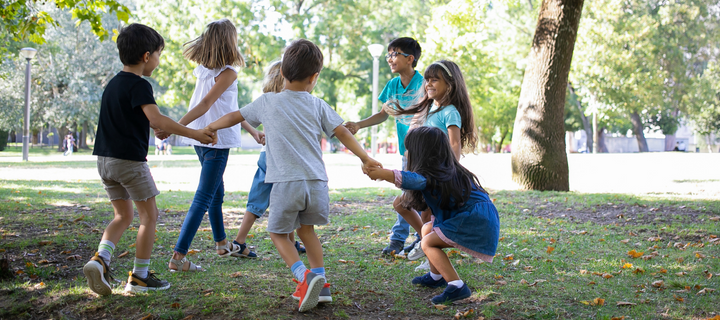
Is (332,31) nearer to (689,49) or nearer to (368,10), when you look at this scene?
(368,10)

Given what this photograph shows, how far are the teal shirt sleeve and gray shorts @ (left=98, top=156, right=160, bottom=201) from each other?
2.13 metres

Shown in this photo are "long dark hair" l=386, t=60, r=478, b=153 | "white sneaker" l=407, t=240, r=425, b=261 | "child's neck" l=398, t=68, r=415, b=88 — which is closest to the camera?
"long dark hair" l=386, t=60, r=478, b=153

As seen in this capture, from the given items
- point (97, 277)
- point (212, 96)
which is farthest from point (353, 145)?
point (97, 277)

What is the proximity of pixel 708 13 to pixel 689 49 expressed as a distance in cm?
254

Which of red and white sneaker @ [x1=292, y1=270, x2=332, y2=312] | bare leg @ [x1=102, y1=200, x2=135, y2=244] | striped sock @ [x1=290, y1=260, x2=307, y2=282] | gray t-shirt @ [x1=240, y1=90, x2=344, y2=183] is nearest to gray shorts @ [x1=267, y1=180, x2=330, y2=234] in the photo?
gray t-shirt @ [x1=240, y1=90, x2=344, y2=183]

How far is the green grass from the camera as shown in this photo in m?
3.21

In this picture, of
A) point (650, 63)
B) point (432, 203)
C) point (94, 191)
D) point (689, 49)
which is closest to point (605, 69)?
point (650, 63)

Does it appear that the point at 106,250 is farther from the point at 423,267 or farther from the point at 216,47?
the point at 423,267

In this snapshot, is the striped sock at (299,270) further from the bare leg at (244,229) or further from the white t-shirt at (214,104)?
the bare leg at (244,229)

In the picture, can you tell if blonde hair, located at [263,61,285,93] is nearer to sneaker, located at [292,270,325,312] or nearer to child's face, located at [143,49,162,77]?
child's face, located at [143,49,162,77]

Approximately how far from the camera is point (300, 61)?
10.7 feet

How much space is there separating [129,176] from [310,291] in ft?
4.55

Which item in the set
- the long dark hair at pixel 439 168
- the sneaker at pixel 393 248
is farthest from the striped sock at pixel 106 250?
the sneaker at pixel 393 248

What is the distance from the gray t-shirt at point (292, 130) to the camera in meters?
3.19
